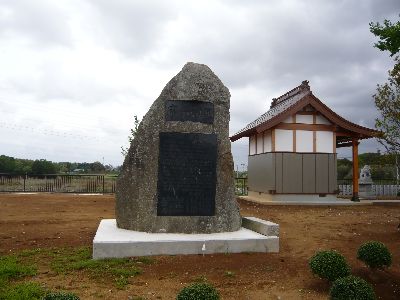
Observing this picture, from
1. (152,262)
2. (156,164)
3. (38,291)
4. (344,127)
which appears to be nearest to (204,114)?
(156,164)

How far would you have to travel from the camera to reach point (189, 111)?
8.40 meters

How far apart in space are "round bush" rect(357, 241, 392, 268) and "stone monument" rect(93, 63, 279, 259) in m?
1.78

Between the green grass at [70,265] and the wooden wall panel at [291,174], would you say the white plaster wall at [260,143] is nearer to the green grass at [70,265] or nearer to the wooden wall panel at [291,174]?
the wooden wall panel at [291,174]

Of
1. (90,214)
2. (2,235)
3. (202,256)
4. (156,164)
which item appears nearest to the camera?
(202,256)

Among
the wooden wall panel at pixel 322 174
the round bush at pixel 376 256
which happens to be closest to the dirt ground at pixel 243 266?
the round bush at pixel 376 256

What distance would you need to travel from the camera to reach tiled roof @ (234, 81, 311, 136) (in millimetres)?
20631

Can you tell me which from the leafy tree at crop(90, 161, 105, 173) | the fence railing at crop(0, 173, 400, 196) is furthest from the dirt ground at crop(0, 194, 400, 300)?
the leafy tree at crop(90, 161, 105, 173)

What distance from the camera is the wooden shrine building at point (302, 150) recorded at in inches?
767

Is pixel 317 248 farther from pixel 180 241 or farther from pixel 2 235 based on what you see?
pixel 2 235

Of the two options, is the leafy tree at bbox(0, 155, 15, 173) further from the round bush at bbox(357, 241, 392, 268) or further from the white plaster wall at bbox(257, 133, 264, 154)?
the round bush at bbox(357, 241, 392, 268)

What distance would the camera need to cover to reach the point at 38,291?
205 inches

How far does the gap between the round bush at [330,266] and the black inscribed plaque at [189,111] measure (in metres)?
3.71

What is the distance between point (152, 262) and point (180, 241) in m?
0.71

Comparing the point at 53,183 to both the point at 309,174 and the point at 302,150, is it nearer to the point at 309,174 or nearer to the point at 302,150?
the point at 302,150
